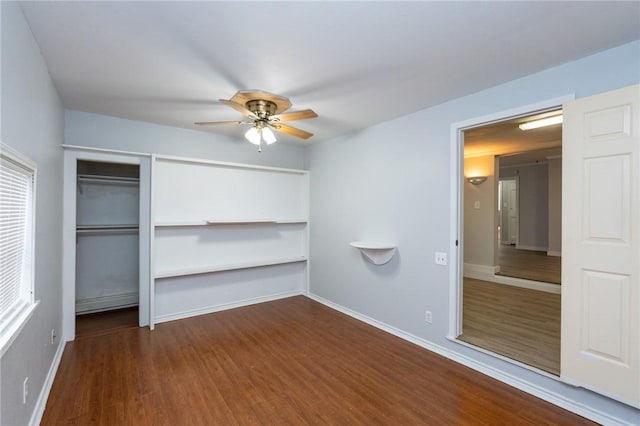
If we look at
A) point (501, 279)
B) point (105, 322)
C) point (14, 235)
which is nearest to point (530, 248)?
point (501, 279)

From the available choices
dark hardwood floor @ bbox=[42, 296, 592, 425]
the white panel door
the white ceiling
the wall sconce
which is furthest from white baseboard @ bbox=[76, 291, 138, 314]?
the wall sconce

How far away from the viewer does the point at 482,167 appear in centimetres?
582

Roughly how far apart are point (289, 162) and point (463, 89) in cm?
294

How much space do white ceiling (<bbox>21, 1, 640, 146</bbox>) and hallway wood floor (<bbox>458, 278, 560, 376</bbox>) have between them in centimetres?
236

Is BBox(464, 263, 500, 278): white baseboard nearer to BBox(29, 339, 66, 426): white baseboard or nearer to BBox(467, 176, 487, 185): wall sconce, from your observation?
BBox(467, 176, 487, 185): wall sconce

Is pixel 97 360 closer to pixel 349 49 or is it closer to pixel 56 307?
pixel 56 307

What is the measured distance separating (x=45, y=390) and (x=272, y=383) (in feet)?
5.50

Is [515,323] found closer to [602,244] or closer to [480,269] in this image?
[602,244]

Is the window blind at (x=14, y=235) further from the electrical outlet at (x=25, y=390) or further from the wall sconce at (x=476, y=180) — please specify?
the wall sconce at (x=476, y=180)

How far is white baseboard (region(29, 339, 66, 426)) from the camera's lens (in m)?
1.92

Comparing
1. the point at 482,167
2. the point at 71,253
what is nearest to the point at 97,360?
the point at 71,253

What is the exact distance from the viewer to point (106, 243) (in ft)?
13.6

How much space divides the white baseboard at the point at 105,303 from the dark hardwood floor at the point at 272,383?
0.86 meters

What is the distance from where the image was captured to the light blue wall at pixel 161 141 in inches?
134
